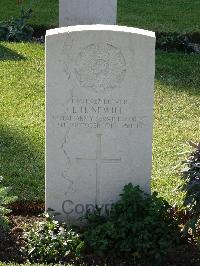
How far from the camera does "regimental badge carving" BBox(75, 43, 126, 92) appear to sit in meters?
5.25

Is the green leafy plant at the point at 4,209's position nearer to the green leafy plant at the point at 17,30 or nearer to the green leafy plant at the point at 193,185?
the green leafy plant at the point at 193,185

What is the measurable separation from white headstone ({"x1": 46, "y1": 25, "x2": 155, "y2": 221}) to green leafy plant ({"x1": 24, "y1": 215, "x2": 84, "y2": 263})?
0.34 meters

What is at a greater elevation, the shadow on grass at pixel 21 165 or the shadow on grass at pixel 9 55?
the shadow on grass at pixel 9 55

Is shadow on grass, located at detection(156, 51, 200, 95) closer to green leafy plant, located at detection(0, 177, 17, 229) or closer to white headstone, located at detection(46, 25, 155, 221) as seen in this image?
white headstone, located at detection(46, 25, 155, 221)

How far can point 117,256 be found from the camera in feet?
17.1

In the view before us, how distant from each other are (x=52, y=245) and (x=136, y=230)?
2.04 ft

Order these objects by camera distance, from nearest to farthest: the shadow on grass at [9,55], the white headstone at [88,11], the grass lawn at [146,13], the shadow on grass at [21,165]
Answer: the shadow on grass at [21,165] → the shadow on grass at [9,55] → the white headstone at [88,11] → the grass lawn at [146,13]

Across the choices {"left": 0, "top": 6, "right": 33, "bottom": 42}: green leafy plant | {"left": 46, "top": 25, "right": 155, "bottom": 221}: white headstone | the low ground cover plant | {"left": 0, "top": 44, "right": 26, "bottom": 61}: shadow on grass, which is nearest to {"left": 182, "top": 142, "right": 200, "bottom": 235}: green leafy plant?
the low ground cover plant

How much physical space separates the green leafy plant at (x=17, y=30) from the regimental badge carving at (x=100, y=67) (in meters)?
6.80

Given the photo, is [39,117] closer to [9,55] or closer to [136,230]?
[9,55]

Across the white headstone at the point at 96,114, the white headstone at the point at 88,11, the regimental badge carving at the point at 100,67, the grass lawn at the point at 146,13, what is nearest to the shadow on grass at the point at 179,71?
the white headstone at the point at 88,11

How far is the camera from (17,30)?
1198cm

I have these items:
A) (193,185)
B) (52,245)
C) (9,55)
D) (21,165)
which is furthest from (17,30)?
(193,185)

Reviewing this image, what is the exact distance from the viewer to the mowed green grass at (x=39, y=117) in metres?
6.57
